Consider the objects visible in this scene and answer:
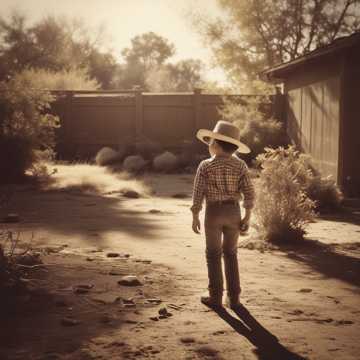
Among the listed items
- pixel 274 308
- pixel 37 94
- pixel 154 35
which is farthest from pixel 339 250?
pixel 154 35

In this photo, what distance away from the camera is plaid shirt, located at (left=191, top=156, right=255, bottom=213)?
4785 millimetres

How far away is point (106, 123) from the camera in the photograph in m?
20.9

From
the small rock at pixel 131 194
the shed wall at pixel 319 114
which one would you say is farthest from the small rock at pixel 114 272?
the shed wall at pixel 319 114

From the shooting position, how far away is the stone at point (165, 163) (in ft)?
59.6

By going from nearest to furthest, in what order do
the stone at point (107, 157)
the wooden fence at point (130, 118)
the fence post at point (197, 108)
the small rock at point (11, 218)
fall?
1. the small rock at point (11, 218)
2. the stone at point (107, 157)
3. the fence post at point (197, 108)
4. the wooden fence at point (130, 118)

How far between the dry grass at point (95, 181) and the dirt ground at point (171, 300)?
464 centimetres

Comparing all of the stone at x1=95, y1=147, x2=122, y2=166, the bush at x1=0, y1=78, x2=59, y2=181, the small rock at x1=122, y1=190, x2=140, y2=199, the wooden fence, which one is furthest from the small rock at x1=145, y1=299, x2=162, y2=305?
the wooden fence

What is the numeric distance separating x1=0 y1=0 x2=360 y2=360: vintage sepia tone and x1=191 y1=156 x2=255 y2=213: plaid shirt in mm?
11

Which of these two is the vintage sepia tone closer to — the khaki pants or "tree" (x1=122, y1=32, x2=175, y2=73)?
the khaki pants

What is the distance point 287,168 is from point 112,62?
42.7 m

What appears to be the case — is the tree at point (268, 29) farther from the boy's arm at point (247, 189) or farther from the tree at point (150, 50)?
the tree at point (150, 50)

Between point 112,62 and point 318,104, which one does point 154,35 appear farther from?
point 318,104

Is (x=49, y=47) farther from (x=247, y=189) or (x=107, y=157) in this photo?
(x=247, y=189)

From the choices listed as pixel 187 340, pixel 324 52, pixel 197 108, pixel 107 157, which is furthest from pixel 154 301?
pixel 197 108
